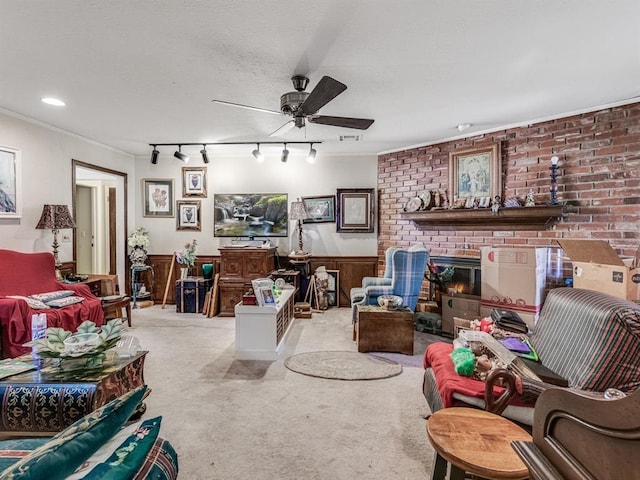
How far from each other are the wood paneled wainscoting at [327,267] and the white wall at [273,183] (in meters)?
0.12

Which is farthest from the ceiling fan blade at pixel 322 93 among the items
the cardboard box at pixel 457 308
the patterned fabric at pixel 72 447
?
the cardboard box at pixel 457 308

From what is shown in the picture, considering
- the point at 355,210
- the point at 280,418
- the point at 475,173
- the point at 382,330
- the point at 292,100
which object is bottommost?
the point at 280,418

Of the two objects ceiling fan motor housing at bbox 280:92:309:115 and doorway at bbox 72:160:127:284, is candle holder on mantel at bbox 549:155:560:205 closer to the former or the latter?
ceiling fan motor housing at bbox 280:92:309:115

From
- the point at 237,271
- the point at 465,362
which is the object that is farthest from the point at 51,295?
the point at 465,362

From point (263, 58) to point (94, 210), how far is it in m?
5.45

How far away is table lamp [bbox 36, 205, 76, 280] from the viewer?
395 cm

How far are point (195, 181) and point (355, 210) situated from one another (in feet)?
9.06

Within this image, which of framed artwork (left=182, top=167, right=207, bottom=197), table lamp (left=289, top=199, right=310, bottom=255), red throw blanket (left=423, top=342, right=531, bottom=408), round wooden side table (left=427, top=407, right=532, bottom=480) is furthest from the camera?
framed artwork (left=182, top=167, right=207, bottom=197)

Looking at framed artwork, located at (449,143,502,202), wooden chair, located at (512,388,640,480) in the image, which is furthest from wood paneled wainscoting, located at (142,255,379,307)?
wooden chair, located at (512,388,640,480)

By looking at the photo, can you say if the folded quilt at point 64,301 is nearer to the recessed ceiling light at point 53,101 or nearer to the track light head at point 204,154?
the recessed ceiling light at point 53,101

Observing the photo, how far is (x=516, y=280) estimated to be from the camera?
3658 mm

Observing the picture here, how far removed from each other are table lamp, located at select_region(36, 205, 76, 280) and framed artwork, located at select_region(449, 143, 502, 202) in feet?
15.9

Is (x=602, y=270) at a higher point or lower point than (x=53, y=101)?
lower

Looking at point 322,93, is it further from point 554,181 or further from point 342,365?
point 554,181
